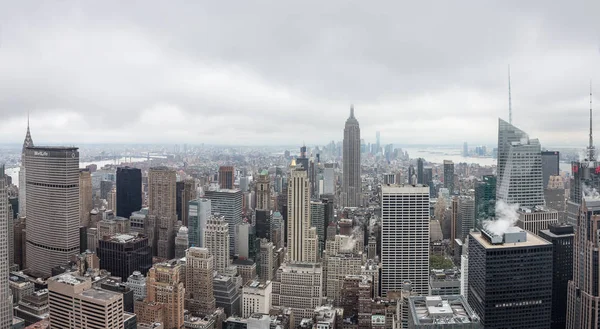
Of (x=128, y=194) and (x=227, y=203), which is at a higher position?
(x=128, y=194)

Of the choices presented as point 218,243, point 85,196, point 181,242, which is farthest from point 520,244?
point 85,196

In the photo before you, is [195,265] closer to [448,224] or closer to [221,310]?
[221,310]

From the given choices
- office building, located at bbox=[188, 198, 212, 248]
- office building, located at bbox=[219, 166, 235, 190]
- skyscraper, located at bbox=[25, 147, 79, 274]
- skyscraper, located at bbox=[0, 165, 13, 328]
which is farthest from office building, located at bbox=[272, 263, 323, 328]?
skyscraper, located at bbox=[25, 147, 79, 274]

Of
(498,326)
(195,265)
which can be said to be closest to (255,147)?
(195,265)

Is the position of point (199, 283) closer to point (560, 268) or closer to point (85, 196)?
point (85, 196)

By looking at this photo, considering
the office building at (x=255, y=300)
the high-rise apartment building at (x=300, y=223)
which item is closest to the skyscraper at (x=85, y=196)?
the high-rise apartment building at (x=300, y=223)

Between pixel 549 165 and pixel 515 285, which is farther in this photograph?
pixel 549 165
